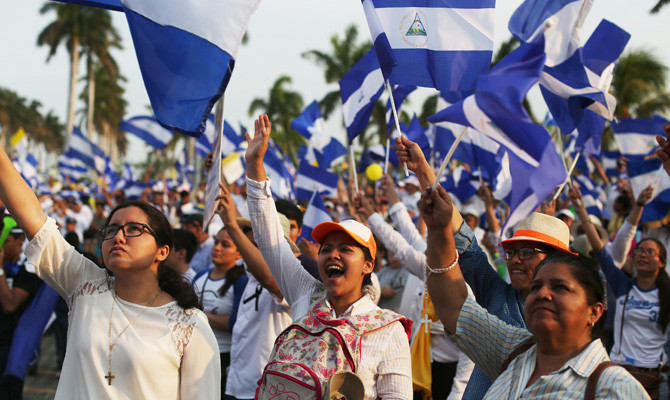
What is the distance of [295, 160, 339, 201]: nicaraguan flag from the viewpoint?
30.8ft

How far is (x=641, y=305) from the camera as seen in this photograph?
19.7ft

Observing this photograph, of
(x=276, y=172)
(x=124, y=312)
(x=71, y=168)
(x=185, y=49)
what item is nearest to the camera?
(x=124, y=312)

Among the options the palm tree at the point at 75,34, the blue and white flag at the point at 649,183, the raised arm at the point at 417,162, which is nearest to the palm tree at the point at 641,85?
the blue and white flag at the point at 649,183

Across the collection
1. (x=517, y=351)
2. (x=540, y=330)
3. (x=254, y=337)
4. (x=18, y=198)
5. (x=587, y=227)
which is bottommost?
(x=254, y=337)

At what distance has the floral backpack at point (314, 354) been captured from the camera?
2918 mm

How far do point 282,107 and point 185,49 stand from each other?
42.5 meters

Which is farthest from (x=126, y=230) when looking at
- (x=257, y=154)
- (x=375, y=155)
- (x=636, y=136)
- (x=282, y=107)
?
(x=282, y=107)

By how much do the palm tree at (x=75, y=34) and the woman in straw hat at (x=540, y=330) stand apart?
157 feet

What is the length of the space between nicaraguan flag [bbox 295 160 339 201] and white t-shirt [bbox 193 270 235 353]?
4.01 meters

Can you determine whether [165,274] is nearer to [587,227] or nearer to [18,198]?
[18,198]

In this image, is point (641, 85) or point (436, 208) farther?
point (641, 85)

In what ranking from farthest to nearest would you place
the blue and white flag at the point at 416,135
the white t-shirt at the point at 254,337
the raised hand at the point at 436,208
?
the blue and white flag at the point at 416,135
the white t-shirt at the point at 254,337
the raised hand at the point at 436,208

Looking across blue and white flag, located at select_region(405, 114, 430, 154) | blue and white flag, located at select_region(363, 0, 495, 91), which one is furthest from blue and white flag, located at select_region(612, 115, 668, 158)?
blue and white flag, located at select_region(363, 0, 495, 91)

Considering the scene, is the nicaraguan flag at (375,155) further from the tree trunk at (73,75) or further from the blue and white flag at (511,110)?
the tree trunk at (73,75)
